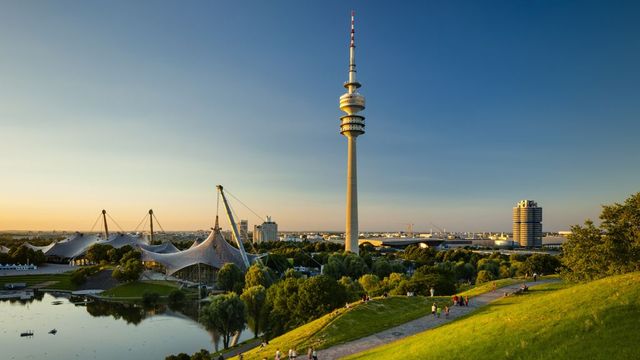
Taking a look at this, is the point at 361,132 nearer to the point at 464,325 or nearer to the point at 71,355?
the point at 71,355

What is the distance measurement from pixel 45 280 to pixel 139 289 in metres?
30.8

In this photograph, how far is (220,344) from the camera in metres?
50.3

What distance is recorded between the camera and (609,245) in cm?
3556

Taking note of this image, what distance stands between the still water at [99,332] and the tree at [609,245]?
37.0 metres

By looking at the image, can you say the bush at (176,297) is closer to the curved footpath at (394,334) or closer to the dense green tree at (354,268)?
the dense green tree at (354,268)

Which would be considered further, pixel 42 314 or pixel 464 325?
pixel 42 314

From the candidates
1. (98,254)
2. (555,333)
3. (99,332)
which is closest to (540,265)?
(555,333)

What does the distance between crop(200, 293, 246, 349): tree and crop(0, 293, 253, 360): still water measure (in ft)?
11.5

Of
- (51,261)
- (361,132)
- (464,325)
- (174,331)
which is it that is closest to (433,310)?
(464,325)

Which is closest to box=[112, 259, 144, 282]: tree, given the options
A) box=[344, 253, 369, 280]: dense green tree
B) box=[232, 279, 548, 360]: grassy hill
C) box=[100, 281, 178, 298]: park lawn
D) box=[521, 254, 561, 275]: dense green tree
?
box=[100, 281, 178, 298]: park lawn

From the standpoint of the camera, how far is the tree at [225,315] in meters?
45.6

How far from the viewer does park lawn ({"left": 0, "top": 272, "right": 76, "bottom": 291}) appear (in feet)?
303

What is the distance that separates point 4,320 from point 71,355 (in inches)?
1010

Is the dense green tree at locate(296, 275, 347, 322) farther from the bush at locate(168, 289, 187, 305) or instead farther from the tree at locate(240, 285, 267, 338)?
the bush at locate(168, 289, 187, 305)
